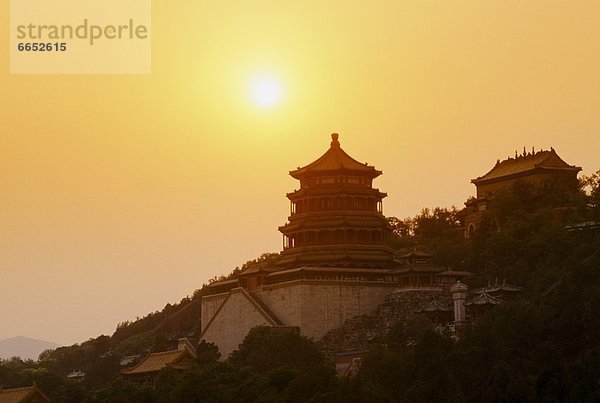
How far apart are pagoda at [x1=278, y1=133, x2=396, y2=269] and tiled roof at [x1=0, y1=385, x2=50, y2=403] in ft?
44.6

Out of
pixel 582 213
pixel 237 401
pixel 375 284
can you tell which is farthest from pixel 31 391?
pixel 582 213

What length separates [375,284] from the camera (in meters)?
69.7

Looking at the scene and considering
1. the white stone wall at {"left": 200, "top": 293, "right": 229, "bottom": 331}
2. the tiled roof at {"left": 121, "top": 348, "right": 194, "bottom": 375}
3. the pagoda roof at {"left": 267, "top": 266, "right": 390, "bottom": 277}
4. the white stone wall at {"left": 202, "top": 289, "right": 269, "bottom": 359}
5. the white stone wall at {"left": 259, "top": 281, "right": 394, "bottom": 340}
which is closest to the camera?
the white stone wall at {"left": 259, "top": 281, "right": 394, "bottom": 340}

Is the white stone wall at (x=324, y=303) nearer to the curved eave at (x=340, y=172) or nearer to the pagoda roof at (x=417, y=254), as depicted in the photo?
the pagoda roof at (x=417, y=254)

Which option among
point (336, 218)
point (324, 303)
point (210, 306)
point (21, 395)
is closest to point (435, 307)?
point (324, 303)

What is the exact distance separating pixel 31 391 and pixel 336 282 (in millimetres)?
16414

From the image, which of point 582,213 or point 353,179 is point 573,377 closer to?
point 582,213

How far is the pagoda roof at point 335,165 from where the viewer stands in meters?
73.4

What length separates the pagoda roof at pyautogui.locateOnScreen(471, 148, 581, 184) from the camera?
251 feet

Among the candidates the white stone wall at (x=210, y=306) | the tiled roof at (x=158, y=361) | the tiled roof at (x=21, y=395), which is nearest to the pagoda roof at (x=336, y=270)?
the tiled roof at (x=158, y=361)

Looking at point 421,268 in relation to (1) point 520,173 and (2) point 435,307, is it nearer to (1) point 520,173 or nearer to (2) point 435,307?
(2) point 435,307

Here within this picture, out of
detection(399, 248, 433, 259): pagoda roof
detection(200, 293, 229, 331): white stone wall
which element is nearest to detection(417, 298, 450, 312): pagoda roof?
detection(399, 248, 433, 259): pagoda roof

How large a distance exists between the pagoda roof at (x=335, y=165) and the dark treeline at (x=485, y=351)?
5.93 meters

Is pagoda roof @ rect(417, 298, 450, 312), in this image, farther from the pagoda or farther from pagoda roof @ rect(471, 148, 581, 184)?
pagoda roof @ rect(471, 148, 581, 184)
